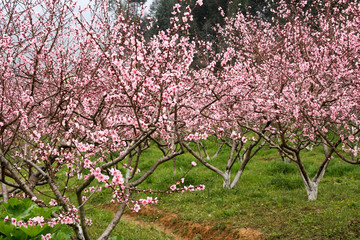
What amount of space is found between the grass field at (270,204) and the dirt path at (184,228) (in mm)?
99

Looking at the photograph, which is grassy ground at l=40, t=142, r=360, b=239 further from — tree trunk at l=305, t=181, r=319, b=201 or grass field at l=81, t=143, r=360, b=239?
tree trunk at l=305, t=181, r=319, b=201

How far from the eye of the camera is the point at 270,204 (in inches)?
265

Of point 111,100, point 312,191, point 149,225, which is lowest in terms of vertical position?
point 312,191

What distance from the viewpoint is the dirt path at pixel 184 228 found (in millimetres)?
5695

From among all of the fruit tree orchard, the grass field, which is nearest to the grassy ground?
the grass field

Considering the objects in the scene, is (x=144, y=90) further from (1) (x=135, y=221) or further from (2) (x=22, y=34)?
(1) (x=135, y=221)

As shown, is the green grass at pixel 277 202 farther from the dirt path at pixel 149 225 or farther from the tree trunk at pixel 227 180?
the dirt path at pixel 149 225

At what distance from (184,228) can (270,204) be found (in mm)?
2055

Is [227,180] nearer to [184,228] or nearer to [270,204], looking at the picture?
[270,204]

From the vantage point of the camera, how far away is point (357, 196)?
654cm

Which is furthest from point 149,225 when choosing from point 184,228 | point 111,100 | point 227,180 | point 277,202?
point 111,100

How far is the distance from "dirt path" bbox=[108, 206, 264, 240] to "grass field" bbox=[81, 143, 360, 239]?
10 cm

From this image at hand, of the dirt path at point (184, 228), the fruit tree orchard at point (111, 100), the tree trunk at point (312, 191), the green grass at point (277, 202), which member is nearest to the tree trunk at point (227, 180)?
the fruit tree orchard at point (111, 100)

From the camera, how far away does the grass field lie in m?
5.32
